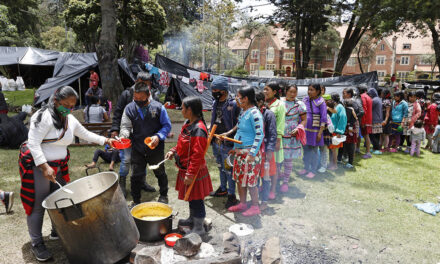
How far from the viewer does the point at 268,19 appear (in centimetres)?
2131

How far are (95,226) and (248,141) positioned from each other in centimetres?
213

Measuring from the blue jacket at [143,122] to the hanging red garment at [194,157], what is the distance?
69 centimetres

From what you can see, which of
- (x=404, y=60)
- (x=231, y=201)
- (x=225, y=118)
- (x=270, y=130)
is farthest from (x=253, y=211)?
(x=404, y=60)

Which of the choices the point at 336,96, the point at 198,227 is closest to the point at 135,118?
the point at 198,227

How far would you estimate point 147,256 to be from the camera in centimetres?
278

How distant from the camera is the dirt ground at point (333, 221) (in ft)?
10.9

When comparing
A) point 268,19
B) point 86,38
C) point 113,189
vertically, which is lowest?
point 113,189

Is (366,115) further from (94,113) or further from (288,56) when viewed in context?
(288,56)

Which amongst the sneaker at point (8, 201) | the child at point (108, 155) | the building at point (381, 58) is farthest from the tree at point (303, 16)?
the building at point (381, 58)

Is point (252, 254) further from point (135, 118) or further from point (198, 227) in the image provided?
point (135, 118)

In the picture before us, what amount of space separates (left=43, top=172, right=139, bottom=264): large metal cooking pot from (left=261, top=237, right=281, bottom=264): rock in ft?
4.54

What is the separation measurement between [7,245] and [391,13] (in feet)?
48.9

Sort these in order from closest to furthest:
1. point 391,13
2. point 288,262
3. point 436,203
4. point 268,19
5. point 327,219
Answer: point 288,262
point 327,219
point 436,203
point 391,13
point 268,19

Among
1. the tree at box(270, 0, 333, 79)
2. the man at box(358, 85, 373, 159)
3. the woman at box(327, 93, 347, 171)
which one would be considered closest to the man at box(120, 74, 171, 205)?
the woman at box(327, 93, 347, 171)
